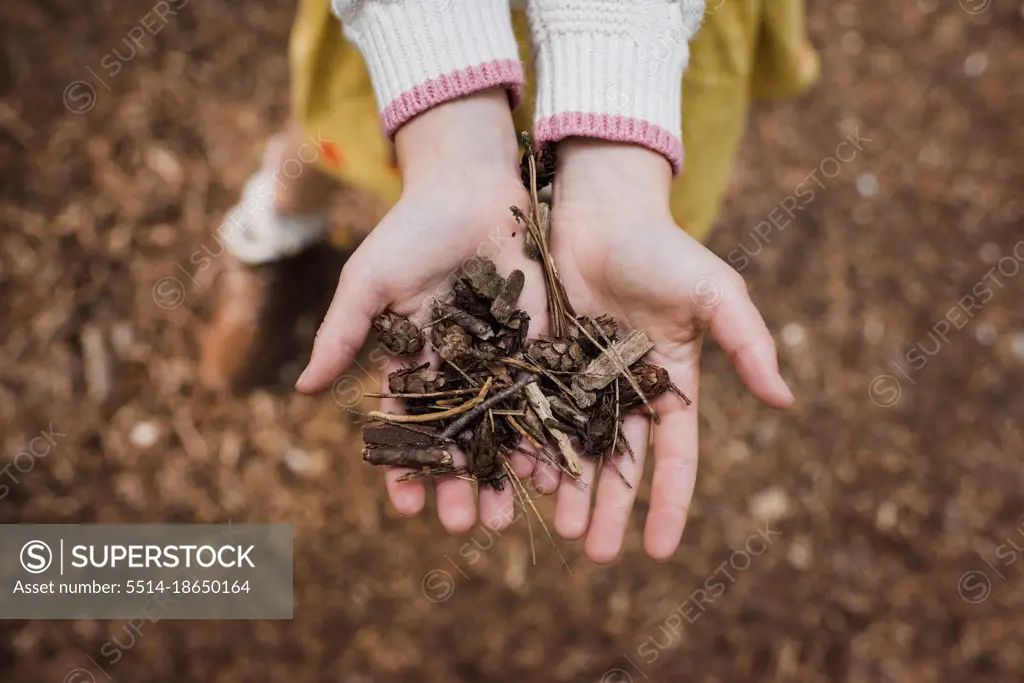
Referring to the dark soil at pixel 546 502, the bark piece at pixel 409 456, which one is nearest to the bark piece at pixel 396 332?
the bark piece at pixel 409 456

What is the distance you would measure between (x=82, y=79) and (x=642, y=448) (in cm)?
257

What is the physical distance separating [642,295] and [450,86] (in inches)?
23.9

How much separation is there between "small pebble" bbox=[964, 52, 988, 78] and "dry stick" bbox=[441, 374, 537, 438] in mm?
2773

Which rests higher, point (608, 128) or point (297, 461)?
Result: point (608, 128)

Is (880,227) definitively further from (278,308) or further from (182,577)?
(182,577)

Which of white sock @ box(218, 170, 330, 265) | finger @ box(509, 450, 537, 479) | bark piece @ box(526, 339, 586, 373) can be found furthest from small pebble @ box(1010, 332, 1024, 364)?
white sock @ box(218, 170, 330, 265)

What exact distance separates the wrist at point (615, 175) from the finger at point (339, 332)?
1.72 feet

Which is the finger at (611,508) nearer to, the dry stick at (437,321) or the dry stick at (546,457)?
the dry stick at (546,457)

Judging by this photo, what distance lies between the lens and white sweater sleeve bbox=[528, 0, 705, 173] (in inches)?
68.8

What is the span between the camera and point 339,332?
5.70ft

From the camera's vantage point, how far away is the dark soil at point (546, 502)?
2721 mm

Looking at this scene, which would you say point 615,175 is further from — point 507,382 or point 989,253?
point 989,253

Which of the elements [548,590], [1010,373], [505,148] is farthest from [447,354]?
[1010,373]

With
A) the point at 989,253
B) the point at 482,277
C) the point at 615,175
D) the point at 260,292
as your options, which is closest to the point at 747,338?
the point at 615,175
